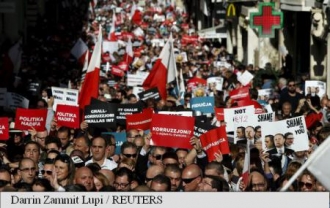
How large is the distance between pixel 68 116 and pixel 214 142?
363cm

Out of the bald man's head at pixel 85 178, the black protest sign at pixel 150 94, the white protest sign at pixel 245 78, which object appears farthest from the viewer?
the white protest sign at pixel 245 78

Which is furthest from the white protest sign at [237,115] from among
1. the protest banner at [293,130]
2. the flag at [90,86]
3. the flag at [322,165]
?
the flag at [322,165]

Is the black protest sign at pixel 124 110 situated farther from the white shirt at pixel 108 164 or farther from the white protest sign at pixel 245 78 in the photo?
the white protest sign at pixel 245 78

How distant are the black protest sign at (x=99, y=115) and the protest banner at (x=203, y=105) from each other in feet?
8.83

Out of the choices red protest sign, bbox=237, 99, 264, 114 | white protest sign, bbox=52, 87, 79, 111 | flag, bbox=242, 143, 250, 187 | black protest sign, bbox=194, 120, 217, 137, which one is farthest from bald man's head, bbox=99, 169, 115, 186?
white protest sign, bbox=52, 87, 79, 111

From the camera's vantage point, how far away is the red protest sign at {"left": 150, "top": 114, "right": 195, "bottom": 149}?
1462cm

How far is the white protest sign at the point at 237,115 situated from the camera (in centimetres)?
1645

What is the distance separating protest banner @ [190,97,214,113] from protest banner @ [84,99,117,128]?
267 centimetres

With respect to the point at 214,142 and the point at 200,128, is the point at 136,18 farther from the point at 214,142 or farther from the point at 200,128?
the point at 214,142

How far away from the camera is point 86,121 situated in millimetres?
17203

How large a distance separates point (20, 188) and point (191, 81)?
17.6 meters

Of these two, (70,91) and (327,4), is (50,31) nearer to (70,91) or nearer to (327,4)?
(327,4)

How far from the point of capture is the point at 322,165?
298 inches

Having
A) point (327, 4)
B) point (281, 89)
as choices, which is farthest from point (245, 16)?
point (281, 89)
